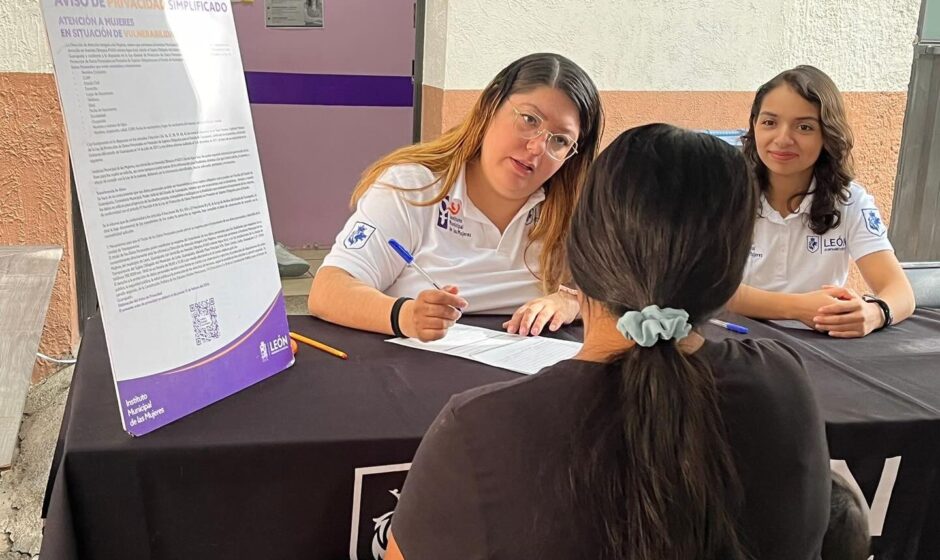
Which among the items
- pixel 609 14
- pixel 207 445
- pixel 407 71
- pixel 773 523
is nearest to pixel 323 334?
pixel 207 445

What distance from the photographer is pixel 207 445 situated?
3.53ft

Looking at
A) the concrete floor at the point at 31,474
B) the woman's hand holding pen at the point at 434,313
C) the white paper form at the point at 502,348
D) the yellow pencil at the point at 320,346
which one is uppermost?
the woman's hand holding pen at the point at 434,313

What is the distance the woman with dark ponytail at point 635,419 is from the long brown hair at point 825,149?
4.26 ft

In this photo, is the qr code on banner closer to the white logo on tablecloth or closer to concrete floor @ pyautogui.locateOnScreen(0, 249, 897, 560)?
the white logo on tablecloth

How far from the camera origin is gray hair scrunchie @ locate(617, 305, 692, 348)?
0.76m

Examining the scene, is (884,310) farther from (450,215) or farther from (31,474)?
(31,474)

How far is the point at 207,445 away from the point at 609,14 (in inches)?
102

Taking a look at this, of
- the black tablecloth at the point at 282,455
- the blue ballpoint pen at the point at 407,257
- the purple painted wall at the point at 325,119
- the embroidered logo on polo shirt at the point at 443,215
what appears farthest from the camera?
the purple painted wall at the point at 325,119

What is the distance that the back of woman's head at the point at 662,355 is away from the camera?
2.49ft

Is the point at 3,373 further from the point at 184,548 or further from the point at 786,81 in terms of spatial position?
the point at 786,81

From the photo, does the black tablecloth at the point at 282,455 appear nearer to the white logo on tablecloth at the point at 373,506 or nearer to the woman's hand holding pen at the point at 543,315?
the white logo on tablecloth at the point at 373,506

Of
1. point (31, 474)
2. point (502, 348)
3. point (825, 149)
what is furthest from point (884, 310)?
point (31, 474)

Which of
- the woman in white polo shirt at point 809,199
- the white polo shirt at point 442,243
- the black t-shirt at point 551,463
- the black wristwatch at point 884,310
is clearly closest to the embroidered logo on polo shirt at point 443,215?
the white polo shirt at point 442,243

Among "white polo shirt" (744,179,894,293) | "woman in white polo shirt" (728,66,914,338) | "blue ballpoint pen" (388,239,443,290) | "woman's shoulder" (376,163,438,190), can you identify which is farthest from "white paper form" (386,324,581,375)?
"white polo shirt" (744,179,894,293)
